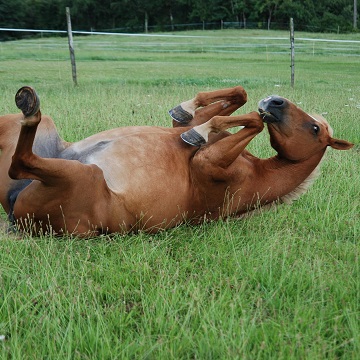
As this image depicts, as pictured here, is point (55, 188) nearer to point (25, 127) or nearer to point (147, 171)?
point (25, 127)

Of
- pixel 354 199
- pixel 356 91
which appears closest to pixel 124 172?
pixel 354 199

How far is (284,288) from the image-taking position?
115 inches

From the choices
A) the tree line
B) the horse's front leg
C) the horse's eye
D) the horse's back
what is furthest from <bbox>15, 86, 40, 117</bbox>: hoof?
the tree line

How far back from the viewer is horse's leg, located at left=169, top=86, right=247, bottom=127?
4.57 meters

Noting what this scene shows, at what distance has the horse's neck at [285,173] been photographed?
4121 millimetres

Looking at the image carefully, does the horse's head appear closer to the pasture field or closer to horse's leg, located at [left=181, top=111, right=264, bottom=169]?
horse's leg, located at [left=181, top=111, right=264, bottom=169]

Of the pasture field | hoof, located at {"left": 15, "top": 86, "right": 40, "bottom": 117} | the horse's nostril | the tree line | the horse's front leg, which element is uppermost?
the tree line

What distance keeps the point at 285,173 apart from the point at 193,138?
773mm

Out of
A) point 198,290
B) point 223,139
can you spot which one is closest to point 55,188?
point 198,290

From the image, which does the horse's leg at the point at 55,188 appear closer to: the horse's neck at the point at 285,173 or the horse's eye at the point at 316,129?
the horse's neck at the point at 285,173

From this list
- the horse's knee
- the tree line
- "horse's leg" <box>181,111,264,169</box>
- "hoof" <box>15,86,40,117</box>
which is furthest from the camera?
the tree line

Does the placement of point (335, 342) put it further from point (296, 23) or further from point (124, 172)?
point (296, 23)

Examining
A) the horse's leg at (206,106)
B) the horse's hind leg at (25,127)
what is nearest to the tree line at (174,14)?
the horse's leg at (206,106)

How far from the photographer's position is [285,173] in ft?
13.6
